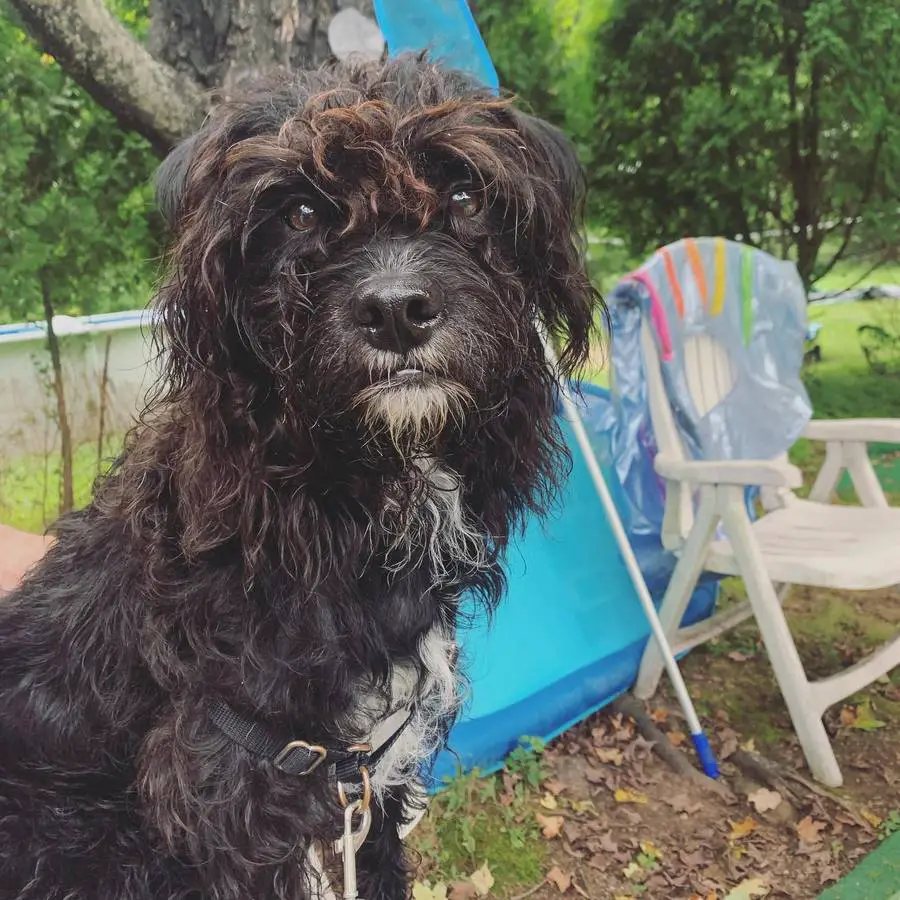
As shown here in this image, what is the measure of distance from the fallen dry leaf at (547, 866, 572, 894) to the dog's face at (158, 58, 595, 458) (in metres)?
1.74

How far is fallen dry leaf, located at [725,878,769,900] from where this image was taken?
234 centimetres

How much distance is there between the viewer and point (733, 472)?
2.68 metres

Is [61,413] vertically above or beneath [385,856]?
above

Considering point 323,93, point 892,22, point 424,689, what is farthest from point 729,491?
point 892,22

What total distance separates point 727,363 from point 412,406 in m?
2.54

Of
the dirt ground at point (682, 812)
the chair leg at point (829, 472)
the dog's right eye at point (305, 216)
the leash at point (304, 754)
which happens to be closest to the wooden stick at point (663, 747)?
the dirt ground at point (682, 812)

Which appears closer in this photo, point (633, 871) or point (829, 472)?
point (633, 871)

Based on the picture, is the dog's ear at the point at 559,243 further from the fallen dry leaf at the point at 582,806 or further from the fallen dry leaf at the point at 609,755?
the fallen dry leaf at the point at 609,755

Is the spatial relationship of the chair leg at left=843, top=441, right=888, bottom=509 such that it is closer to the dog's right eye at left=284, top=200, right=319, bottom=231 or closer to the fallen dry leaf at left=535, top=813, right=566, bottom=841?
the fallen dry leaf at left=535, top=813, right=566, bottom=841

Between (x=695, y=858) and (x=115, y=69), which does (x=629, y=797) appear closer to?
(x=695, y=858)

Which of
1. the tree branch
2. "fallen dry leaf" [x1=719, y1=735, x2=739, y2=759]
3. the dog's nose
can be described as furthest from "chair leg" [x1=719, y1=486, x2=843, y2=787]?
the tree branch

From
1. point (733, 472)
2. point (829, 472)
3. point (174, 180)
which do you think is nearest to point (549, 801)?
point (733, 472)

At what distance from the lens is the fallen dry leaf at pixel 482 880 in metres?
2.43

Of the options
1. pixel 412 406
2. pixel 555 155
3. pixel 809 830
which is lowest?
pixel 809 830
